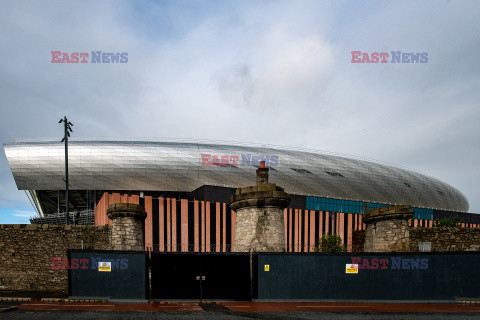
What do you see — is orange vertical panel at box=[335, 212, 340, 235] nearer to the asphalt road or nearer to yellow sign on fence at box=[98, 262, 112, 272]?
the asphalt road

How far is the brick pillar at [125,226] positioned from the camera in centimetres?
1650

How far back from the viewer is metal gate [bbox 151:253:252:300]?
1134 centimetres

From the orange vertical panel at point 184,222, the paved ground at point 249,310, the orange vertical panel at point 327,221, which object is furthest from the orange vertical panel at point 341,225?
the paved ground at point 249,310

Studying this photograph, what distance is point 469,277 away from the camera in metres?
11.8

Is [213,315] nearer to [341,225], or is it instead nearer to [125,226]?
[125,226]

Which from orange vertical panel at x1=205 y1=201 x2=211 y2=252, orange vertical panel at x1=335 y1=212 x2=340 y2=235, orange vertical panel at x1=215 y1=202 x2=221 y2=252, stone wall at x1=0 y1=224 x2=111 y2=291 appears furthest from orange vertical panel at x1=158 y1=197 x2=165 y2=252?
orange vertical panel at x1=335 y1=212 x2=340 y2=235

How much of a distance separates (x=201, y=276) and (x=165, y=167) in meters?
31.5

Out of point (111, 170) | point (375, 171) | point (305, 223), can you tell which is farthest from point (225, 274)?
point (375, 171)

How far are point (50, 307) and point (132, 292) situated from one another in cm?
273

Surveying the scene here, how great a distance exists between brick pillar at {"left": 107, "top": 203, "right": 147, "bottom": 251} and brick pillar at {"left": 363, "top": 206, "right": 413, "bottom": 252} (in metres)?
12.6

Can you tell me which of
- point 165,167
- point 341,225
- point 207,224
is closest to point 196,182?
point 165,167

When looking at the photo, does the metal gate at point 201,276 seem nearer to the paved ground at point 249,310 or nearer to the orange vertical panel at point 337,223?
the paved ground at point 249,310

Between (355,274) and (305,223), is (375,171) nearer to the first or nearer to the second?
(305,223)

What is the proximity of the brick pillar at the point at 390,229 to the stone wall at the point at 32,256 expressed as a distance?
52.3ft
